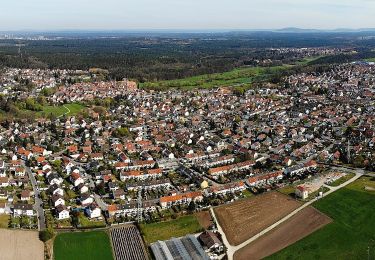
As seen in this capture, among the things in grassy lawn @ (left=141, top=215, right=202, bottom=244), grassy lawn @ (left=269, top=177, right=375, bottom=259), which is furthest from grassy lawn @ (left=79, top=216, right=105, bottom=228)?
grassy lawn @ (left=269, top=177, right=375, bottom=259)

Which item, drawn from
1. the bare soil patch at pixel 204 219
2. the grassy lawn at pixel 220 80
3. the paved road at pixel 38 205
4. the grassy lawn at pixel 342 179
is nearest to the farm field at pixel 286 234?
the bare soil patch at pixel 204 219

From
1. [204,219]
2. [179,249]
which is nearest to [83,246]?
[179,249]

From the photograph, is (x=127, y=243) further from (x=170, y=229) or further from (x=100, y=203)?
(x=100, y=203)

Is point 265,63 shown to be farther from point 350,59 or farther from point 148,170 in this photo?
point 148,170

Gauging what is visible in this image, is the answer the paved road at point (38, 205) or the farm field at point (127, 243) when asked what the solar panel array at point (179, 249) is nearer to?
the farm field at point (127, 243)

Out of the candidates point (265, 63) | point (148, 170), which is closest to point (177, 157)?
point (148, 170)

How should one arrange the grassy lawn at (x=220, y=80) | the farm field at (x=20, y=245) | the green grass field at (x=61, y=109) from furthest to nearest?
1. the grassy lawn at (x=220, y=80)
2. the green grass field at (x=61, y=109)
3. the farm field at (x=20, y=245)

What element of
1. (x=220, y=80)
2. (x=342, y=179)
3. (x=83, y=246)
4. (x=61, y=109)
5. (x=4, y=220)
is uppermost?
(x=220, y=80)
